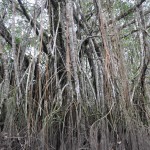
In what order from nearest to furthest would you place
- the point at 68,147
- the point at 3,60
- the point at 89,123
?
the point at 68,147
the point at 89,123
the point at 3,60

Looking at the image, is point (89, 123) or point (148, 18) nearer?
point (89, 123)

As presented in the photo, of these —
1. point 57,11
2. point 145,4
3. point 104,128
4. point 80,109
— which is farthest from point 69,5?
point 145,4

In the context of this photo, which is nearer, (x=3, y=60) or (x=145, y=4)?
(x=3, y=60)

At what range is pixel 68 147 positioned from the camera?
5.60ft

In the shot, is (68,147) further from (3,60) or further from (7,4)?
(7,4)

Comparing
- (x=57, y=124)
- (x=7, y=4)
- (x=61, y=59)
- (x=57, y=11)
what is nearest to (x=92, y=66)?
(x=61, y=59)

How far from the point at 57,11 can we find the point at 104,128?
1.02m

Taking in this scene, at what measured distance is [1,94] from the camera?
2123 mm

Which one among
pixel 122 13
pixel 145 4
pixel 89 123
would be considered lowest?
pixel 89 123

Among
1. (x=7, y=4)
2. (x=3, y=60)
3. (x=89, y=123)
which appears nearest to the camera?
(x=89, y=123)

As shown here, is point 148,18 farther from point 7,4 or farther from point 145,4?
point 7,4

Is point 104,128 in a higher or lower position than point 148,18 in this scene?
lower

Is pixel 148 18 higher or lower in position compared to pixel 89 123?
higher

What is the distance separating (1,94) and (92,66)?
710 millimetres
